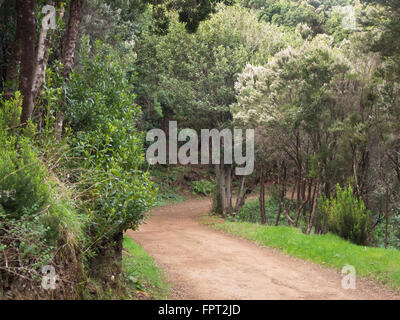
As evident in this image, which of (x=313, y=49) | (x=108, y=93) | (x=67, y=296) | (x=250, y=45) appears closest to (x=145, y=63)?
(x=250, y=45)

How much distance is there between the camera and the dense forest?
185 inches

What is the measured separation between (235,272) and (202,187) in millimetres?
23161

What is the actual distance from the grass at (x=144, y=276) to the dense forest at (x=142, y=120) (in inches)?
25.8

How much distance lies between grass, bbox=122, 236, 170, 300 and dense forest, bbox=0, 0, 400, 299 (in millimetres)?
655

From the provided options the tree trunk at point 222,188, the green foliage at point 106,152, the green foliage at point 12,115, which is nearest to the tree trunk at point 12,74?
the green foliage at point 106,152

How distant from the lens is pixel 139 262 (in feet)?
29.9

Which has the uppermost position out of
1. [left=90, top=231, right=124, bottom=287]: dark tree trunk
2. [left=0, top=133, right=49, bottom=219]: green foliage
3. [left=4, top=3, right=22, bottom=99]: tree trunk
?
[left=4, top=3, right=22, bottom=99]: tree trunk

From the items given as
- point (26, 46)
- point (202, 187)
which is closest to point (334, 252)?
point (26, 46)

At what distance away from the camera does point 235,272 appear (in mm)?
9164

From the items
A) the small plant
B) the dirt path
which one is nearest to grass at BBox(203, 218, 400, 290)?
the dirt path

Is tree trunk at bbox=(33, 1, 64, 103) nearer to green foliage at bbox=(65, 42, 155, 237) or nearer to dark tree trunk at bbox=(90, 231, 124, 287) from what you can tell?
green foliage at bbox=(65, 42, 155, 237)

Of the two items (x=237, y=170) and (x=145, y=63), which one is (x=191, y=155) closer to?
(x=145, y=63)

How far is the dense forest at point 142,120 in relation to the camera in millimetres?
4707

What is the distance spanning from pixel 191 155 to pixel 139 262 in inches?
1000
